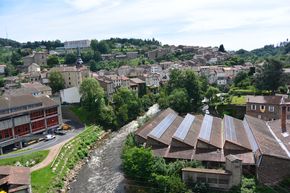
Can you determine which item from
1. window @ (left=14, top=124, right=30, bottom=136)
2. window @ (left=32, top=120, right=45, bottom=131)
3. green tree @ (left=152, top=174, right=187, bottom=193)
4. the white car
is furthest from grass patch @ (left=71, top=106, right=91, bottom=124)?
green tree @ (left=152, top=174, right=187, bottom=193)

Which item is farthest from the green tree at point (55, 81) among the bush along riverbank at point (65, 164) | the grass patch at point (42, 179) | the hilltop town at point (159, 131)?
the grass patch at point (42, 179)

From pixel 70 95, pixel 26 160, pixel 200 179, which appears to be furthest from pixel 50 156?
pixel 70 95

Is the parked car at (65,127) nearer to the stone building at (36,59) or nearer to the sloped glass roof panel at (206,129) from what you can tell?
the sloped glass roof panel at (206,129)

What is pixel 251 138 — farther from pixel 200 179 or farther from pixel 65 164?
pixel 65 164

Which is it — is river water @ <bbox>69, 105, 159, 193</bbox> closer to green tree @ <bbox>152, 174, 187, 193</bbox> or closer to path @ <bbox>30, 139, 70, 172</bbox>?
path @ <bbox>30, 139, 70, 172</bbox>

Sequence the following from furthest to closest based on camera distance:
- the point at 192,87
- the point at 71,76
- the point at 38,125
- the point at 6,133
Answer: the point at 71,76, the point at 192,87, the point at 38,125, the point at 6,133

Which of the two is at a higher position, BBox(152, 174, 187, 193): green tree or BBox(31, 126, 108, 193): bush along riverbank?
BBox(152, 174, 187, 193): green tree
